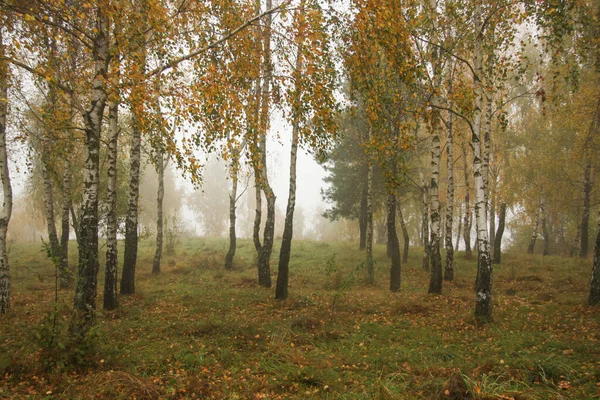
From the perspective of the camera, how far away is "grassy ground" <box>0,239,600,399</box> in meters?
5.11

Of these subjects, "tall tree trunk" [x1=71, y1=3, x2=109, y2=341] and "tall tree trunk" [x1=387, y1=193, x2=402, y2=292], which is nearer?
"tall tree trunk" [x1=71, y1=3, x2=109, y2=341]

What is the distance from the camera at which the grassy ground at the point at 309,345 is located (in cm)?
511

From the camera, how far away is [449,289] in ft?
41.6

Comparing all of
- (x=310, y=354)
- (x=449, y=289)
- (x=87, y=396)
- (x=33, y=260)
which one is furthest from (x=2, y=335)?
(x=33, y=260)

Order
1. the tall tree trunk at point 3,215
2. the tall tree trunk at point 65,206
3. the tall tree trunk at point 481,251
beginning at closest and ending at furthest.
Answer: the tall tree trunk at point 481,251 → the tall tree trunk at point 3,215 → the tall tree trunk at point 65,206

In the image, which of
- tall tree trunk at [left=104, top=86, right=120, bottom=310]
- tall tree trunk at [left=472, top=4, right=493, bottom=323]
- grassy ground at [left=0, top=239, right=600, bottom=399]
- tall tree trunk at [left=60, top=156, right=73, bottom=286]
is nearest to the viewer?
grassy ground at [left=0, top=239, right=600, bottom=399]

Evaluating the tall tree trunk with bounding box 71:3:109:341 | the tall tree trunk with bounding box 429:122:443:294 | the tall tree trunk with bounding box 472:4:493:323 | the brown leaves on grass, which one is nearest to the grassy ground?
the brown leaves on grass

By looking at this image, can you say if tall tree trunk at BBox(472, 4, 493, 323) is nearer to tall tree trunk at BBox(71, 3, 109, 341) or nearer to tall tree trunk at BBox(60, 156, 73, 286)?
tall tree trunk at BBox(71, 3, 109, 341)

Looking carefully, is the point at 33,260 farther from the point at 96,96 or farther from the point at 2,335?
the point at 96,96

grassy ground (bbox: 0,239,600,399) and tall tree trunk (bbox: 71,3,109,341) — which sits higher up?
tall tree trunk (bbox: 71,3,109,341)

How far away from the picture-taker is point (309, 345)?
734cm

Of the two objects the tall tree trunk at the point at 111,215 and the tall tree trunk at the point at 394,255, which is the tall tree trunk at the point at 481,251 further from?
the tall tree trunk at the point at 111,215

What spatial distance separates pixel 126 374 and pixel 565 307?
10.7 metres

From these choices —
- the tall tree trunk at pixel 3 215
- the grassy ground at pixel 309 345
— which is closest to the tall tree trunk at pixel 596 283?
the grassy ground at pixel 309 345
